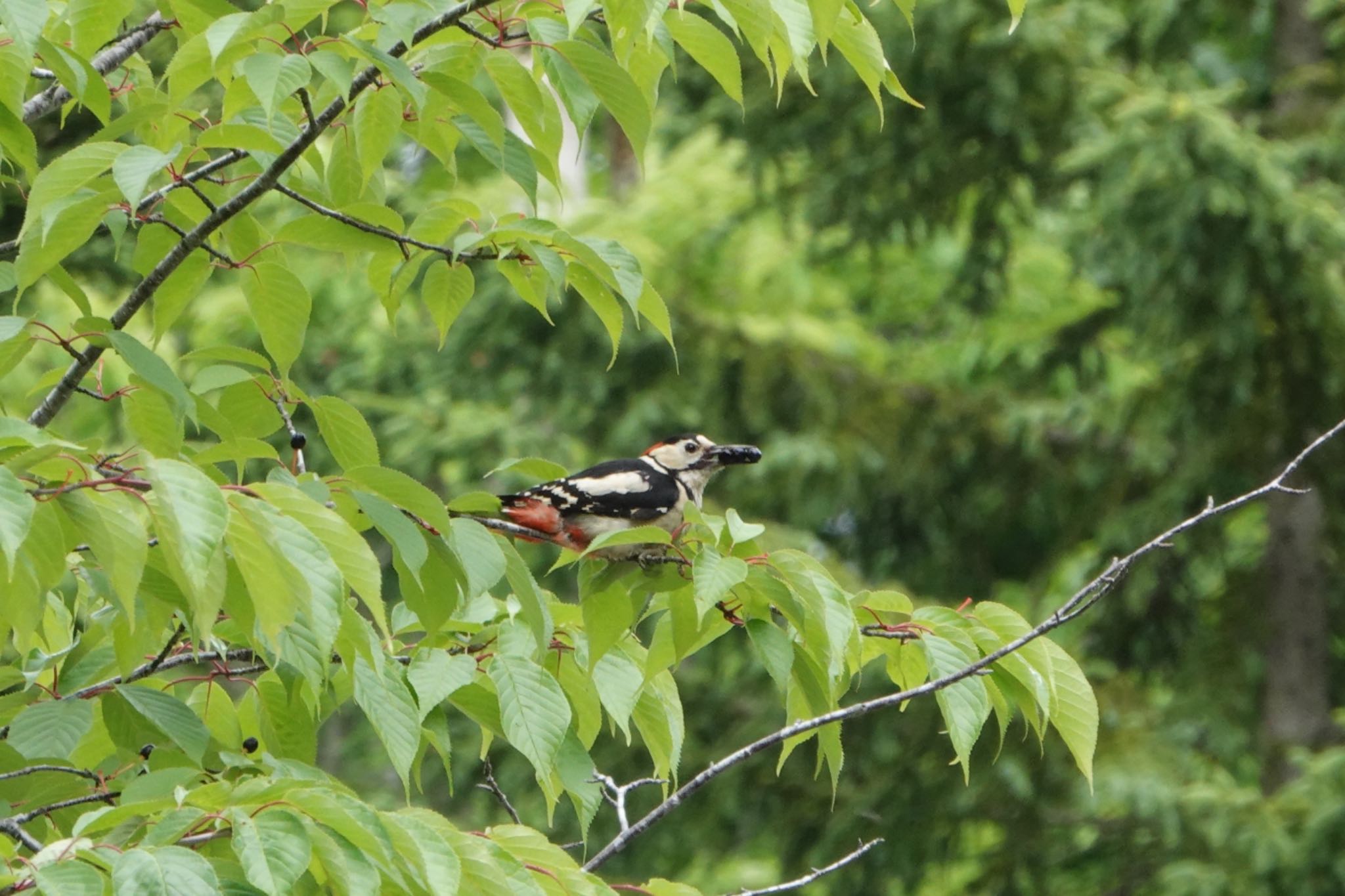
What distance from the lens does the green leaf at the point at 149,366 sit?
92.4 inches

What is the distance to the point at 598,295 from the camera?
291 cm

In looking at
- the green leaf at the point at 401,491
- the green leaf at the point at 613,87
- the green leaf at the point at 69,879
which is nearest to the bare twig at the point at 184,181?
the green leaf at the point at 613,87

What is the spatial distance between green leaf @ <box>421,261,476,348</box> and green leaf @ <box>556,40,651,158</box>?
433 millimetres

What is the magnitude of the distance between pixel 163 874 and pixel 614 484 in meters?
2.24

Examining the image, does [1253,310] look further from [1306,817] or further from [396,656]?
[396,656]

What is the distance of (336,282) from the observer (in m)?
14.1

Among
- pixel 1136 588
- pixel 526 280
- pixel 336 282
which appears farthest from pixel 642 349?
pixel 526 280

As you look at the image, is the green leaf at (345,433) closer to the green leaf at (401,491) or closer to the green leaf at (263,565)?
the green leaf at (401,491)

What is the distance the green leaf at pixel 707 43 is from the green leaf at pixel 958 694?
0.90 m

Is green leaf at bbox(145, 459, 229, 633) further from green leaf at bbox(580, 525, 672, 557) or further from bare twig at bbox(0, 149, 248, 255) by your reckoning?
bare twig at bbox(0, 149, 248, 255)

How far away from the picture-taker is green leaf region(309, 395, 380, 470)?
2877 millimetres


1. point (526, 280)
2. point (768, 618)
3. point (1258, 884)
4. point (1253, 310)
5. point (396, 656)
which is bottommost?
point (1258, 884)

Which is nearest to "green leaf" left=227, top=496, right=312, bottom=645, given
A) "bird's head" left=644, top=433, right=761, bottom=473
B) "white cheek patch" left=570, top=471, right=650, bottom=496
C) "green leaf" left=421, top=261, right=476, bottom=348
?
"green leaf" left=421, top=261, right=476, bottom=348

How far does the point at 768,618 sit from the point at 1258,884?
19.3ft
